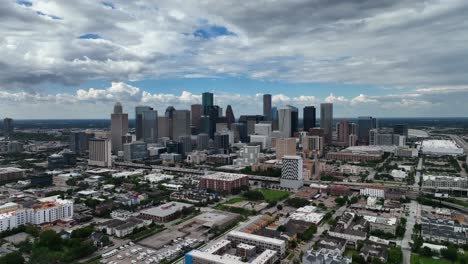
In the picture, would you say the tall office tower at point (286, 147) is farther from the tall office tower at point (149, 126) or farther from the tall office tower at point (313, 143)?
the tall office tower at point (149, 126)

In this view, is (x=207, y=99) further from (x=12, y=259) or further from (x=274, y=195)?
(x=12, y=259)

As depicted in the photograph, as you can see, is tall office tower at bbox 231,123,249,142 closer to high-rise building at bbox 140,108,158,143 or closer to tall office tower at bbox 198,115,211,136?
tall office tower at bbox 198,115,211,136

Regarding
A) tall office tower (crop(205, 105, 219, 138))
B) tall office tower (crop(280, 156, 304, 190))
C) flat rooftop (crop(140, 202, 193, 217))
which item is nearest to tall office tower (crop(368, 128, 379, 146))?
tall office tower (crop(205, 105, 219, 138))

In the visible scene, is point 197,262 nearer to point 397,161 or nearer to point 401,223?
point 401,223

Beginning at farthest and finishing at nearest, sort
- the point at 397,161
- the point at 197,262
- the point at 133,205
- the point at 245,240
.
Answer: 1. the point at 397,161
2. the point at 133,205
3. the point at 245,240
4. the point at 197,262

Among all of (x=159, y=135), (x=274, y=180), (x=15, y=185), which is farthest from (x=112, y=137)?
(x=274, y=180)

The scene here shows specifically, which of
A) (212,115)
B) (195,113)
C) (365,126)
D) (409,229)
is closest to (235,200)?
(409,229)
